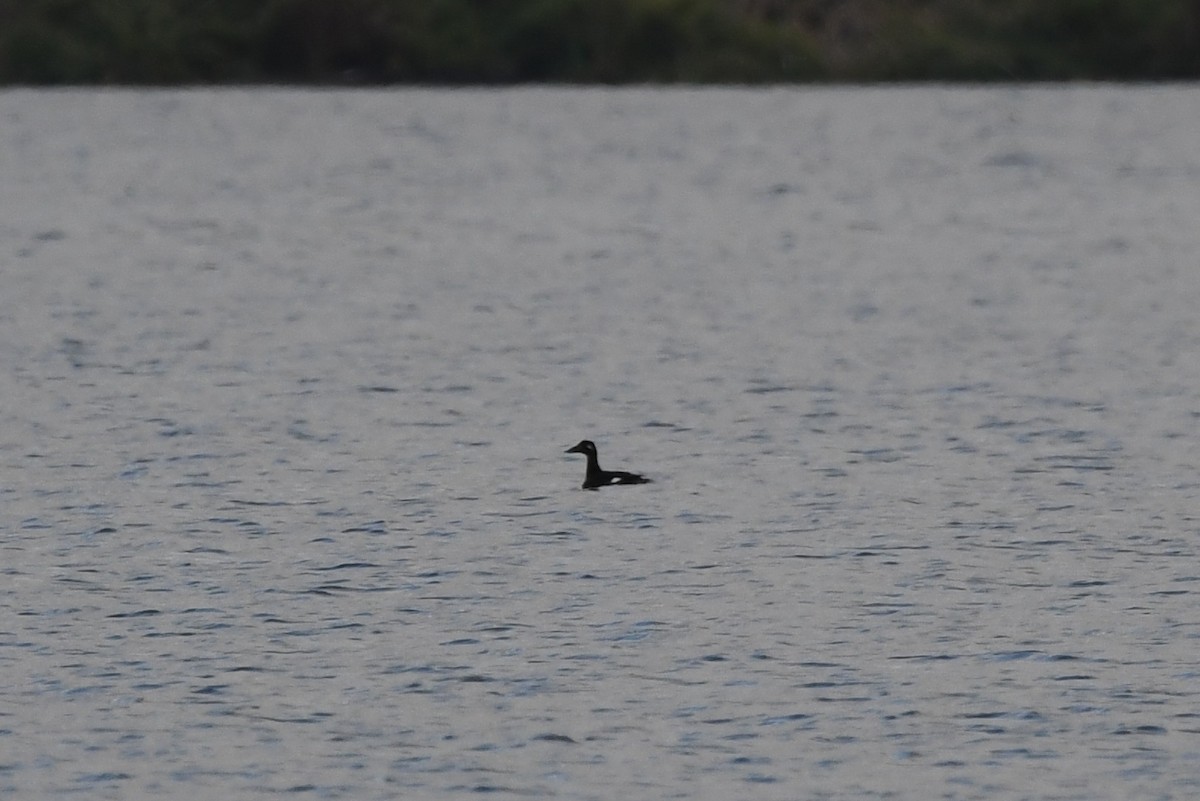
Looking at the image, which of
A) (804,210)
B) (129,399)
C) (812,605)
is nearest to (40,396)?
(129,399)

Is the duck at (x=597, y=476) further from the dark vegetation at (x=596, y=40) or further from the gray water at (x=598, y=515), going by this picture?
the dark vegetation at (x=596, y=40)

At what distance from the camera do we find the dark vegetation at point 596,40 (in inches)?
3944

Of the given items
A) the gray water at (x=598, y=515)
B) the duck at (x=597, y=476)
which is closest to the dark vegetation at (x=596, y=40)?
the gray water at (x=598, y=515)

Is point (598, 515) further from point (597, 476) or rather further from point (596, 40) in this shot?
point (596, 40)

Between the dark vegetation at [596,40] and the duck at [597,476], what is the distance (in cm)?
7444

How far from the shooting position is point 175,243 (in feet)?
181

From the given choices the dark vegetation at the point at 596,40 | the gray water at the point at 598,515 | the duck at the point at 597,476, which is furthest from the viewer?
the dark vegetation at the point at 596,40

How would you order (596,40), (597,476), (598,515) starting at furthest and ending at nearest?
(596,40) < (597,476) < (598,515)

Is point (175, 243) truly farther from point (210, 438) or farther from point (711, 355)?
point (210, 438)

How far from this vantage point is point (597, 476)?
84.9 ft

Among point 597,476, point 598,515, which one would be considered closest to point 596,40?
point 597,476

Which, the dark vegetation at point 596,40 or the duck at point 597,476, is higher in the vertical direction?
the dark vegetation at point 596,40

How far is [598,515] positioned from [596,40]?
79.3 m

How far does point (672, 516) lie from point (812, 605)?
4058 mm
